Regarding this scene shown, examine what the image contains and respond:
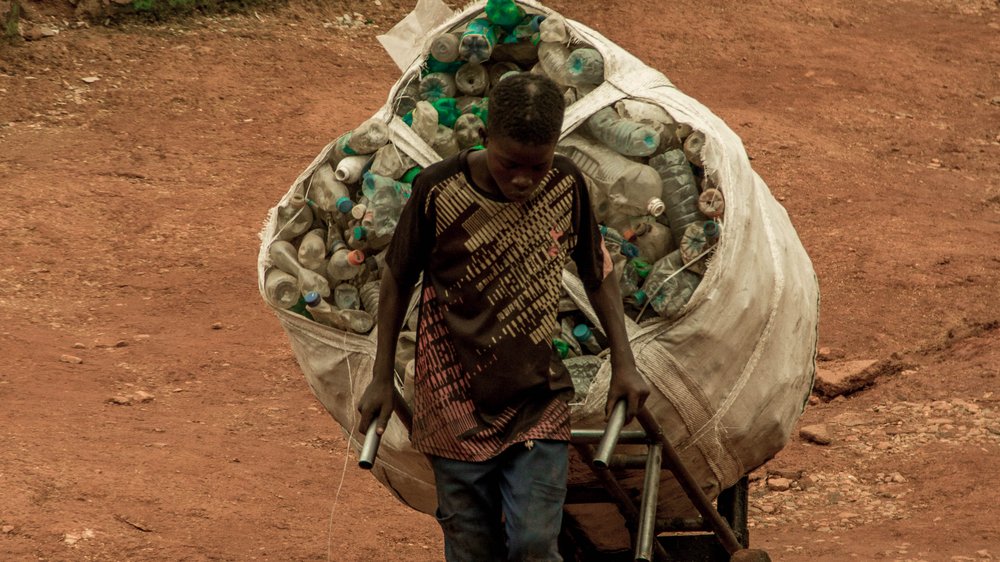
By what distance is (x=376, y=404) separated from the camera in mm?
2768

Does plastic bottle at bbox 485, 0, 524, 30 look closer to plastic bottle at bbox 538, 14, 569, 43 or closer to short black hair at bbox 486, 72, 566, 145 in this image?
plastic bottle at bbox 538, 14, 569, 43

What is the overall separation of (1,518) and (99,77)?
20.3 ft

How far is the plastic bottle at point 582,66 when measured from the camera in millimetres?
3359

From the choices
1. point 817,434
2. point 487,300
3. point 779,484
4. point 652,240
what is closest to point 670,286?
point 652,240

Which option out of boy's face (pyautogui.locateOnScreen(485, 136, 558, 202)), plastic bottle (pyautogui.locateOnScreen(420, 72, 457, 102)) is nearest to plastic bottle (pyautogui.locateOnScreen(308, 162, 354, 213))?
plastic bottle (pyautogui.locateOnScreen(420, 72, 457, 102))

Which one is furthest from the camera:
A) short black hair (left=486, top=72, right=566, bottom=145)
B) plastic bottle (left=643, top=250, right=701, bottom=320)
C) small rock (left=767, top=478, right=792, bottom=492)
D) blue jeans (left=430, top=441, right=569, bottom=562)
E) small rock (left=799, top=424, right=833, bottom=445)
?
small rock (left=799, top=424, right=833, bottom=445)

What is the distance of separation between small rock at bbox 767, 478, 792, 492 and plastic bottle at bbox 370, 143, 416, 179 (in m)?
2.74

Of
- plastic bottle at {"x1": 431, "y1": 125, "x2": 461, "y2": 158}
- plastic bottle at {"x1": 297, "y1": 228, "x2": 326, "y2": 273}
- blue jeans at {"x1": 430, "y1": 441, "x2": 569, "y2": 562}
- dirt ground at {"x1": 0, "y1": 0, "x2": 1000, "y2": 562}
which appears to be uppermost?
plastic bottle at {"x1": 431, "y1": 125, "x2": 461, "y2": 158}

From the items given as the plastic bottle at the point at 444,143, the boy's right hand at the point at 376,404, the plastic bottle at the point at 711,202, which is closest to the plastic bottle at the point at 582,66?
the plastic bottle at the point at 444,143

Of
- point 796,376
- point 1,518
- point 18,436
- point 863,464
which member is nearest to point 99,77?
point 18,436

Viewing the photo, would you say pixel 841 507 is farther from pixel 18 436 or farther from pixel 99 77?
pixel 99 77

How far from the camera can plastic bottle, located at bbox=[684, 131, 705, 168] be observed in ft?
10.5

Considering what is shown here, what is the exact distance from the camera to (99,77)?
985cm

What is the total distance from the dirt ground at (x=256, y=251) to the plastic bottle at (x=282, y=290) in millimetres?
1376
